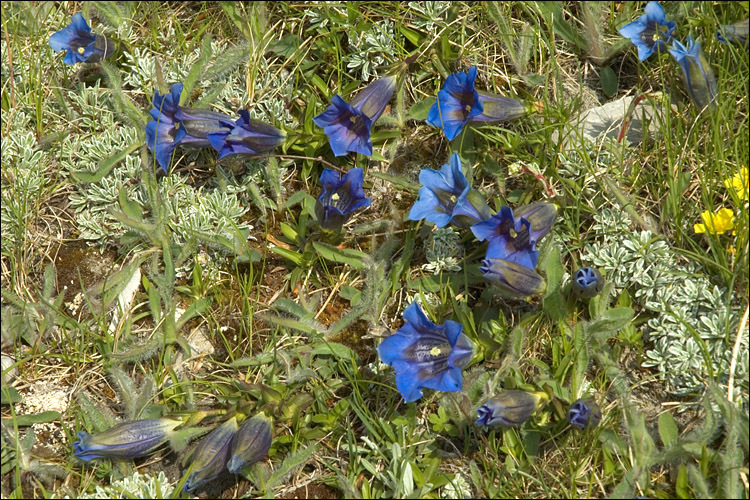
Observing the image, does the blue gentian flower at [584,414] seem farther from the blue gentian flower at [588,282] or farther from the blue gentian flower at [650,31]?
the blue gentian flower at [650,31]

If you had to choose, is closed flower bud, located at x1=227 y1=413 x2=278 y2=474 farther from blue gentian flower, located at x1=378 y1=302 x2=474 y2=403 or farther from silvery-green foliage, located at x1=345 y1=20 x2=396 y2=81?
silvery-green foliage, located at x1=345 y1=20 x2=396 y2=81

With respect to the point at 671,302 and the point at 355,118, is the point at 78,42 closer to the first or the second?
the point at 355,118

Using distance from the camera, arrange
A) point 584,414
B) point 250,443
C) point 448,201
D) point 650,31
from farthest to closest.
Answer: point 650,31 → point 448,201 → point 250,443 → point 584,414

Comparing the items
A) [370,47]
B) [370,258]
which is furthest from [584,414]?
[370,47]

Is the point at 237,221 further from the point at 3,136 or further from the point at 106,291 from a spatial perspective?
the point at 3,136

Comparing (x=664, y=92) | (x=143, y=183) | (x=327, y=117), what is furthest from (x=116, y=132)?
(x=664, y=92)

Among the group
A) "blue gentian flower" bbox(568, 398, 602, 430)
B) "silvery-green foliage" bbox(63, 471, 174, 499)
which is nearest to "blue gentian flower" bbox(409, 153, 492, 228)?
"blue gentian flower" bbox(568, 398, 602, 430)
